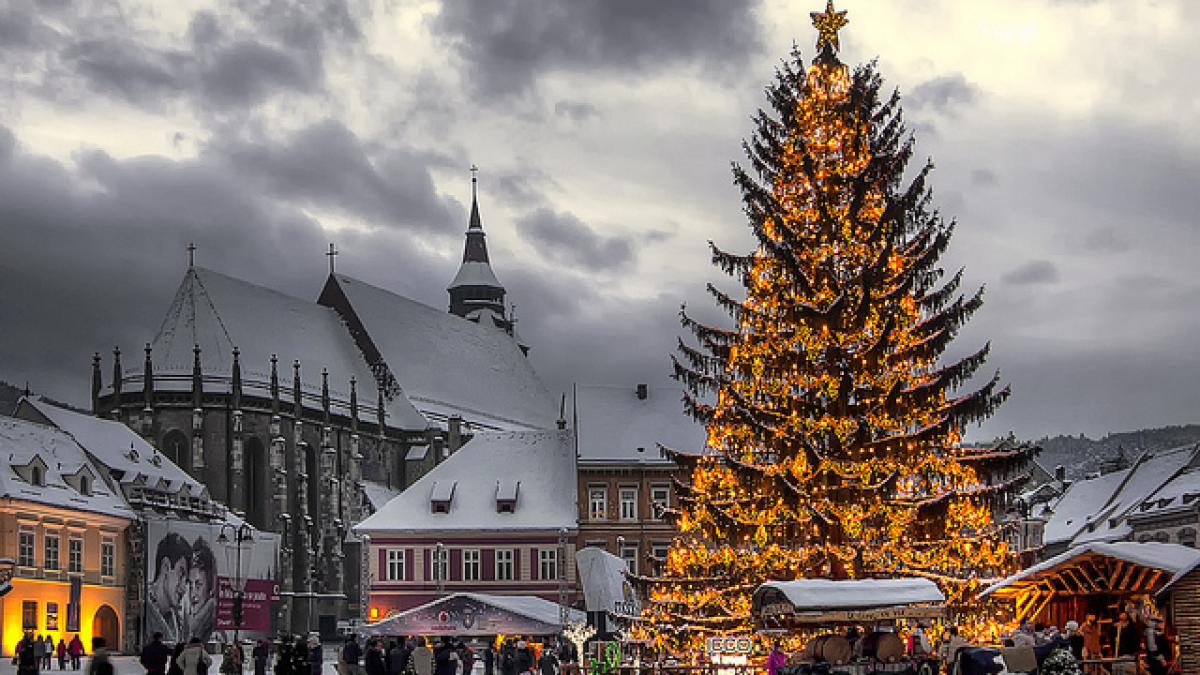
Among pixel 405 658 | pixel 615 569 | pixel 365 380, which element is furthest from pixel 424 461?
pixel 405 658

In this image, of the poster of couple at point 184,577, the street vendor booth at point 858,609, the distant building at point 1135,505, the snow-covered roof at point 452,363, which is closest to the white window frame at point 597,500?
the poster of couple at point 184,577

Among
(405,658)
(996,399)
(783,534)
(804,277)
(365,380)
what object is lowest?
(405,658)

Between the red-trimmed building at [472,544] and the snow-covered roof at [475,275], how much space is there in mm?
53108

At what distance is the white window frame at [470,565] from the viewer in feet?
214

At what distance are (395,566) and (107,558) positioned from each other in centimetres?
1192

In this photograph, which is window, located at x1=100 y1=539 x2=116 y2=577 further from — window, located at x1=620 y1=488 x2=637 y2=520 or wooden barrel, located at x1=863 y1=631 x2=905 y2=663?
wooden barrel, located at x1=863 y1=631 x2=905 y2=663

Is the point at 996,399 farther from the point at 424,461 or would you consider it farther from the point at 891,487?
the point at 424,461

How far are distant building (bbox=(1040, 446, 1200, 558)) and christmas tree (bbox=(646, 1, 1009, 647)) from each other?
111ft

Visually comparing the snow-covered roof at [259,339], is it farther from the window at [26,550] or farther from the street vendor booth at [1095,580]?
the street vendor booth at [1095,580]

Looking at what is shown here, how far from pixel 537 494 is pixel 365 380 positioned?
27.1 meters

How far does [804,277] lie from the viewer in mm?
25750

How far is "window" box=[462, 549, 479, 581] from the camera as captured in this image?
214 ft

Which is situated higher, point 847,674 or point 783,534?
point 783,534

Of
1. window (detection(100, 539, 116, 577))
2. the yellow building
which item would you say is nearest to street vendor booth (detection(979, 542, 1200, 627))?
the yellow building
